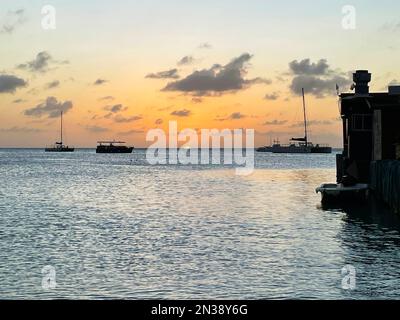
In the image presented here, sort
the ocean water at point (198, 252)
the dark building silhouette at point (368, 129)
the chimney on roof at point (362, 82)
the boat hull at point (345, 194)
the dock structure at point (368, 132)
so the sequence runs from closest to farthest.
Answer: the ocean water at point (198, 252), the boat hull at point (345, 194), the dock structure at point (368, 132), the dark building silhouette at point (368, 129), the chimney on roof at point (362, 82)

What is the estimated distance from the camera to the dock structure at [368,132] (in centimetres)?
5103

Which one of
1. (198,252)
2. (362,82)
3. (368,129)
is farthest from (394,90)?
(198,252)

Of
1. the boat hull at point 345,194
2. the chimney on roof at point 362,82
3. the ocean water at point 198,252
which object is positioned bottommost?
the ocean water at point 198,252

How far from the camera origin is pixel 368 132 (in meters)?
54.5

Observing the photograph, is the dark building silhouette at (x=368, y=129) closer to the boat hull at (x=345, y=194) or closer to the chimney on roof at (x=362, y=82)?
the chimney on roof at (x=362, y=82)

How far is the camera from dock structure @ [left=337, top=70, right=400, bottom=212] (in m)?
51.0

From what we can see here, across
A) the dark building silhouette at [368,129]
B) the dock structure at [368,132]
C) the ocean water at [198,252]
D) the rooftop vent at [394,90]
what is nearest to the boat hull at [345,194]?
the ocean water at [198,252]

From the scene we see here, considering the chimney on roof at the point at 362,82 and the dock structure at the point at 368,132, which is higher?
the chimney on roof at the point at 362,82

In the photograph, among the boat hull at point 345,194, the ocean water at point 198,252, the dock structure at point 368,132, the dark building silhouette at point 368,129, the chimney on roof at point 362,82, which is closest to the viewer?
the ocean water at point 198,252

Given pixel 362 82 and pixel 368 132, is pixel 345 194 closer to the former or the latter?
pixel 368 132

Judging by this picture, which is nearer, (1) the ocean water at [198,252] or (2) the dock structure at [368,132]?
(1) the ocean water at [198,252]

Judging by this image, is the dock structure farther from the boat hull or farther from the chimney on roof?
the boat hull
